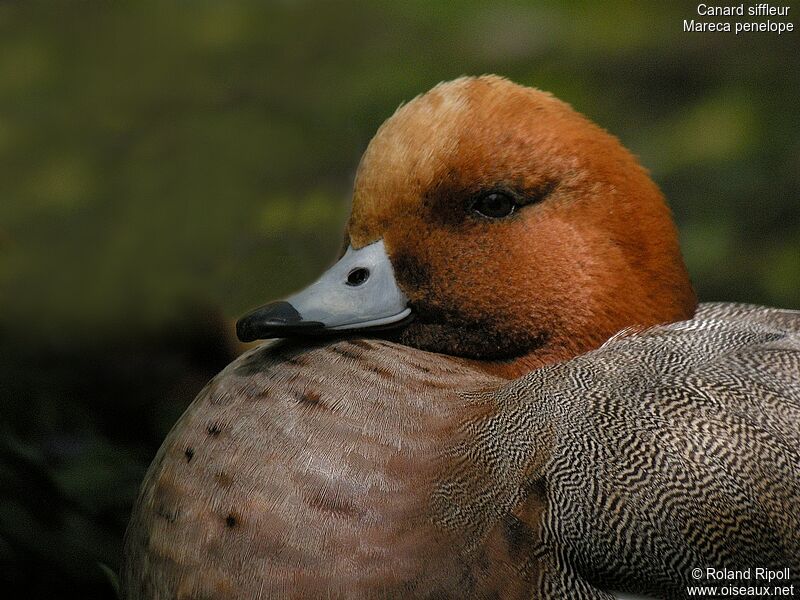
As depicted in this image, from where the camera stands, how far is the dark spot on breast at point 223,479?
1.33 meters

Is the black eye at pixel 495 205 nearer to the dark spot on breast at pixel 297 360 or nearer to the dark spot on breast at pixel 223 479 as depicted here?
the dark spot on breast at pixel 297 360

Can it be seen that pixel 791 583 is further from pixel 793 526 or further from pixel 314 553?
pixel 314 553

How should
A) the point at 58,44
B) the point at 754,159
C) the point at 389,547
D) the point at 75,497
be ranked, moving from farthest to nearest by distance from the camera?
the point at 754,159 < the point at 58,44 < the point at 75,497 < the point at 389,547

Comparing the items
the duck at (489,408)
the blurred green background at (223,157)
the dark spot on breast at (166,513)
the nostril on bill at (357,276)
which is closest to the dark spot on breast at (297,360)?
the duck at (489,408)

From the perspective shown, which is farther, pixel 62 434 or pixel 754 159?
pixel 754 159

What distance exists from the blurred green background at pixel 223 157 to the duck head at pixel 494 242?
2.34 ft

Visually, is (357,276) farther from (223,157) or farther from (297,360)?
(223,157)

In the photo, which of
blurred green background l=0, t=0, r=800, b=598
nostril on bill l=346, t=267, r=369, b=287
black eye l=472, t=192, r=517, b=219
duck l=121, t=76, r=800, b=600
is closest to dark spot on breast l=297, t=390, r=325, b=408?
duck l=121, t=76, r=800, b=600

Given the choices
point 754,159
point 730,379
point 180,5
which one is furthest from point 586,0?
point 730,379

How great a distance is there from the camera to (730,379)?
4.53ft

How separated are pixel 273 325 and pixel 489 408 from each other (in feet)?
1.16

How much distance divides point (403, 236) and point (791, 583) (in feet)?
2.51

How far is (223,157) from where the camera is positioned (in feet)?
8.66

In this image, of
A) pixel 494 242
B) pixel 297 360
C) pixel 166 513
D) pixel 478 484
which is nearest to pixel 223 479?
pixel 166 513
